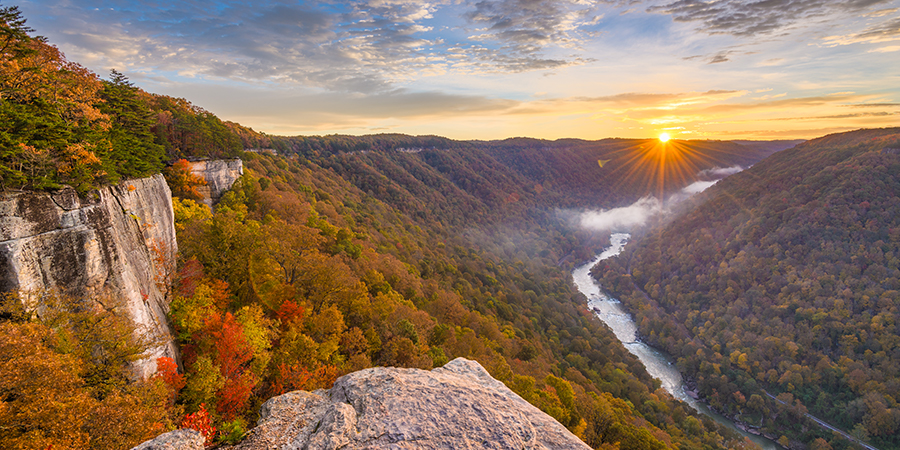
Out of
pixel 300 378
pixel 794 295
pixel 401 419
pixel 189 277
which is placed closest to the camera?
pixel 401 419

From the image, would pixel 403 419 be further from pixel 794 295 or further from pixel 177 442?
pixel 794 295

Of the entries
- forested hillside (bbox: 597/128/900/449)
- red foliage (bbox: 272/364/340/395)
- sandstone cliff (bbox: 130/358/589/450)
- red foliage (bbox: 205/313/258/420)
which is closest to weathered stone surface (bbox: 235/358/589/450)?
sandstone cliff (bbox: 130/358/589/450)

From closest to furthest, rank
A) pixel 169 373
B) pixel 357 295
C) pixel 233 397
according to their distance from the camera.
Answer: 1. pixel 169 373
2. pixel 233 397
3. pixel 357 295

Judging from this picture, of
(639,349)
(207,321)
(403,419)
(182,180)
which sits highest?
(182,180)

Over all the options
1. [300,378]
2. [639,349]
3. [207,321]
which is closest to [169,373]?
[207,321]

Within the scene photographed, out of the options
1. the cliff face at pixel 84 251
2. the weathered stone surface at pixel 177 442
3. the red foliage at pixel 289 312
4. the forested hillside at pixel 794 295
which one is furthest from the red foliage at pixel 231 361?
the forested hillside at pixel 794 295

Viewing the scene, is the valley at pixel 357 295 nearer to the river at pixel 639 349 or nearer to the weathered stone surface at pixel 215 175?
the weathered stone surface at pixel 215 175
